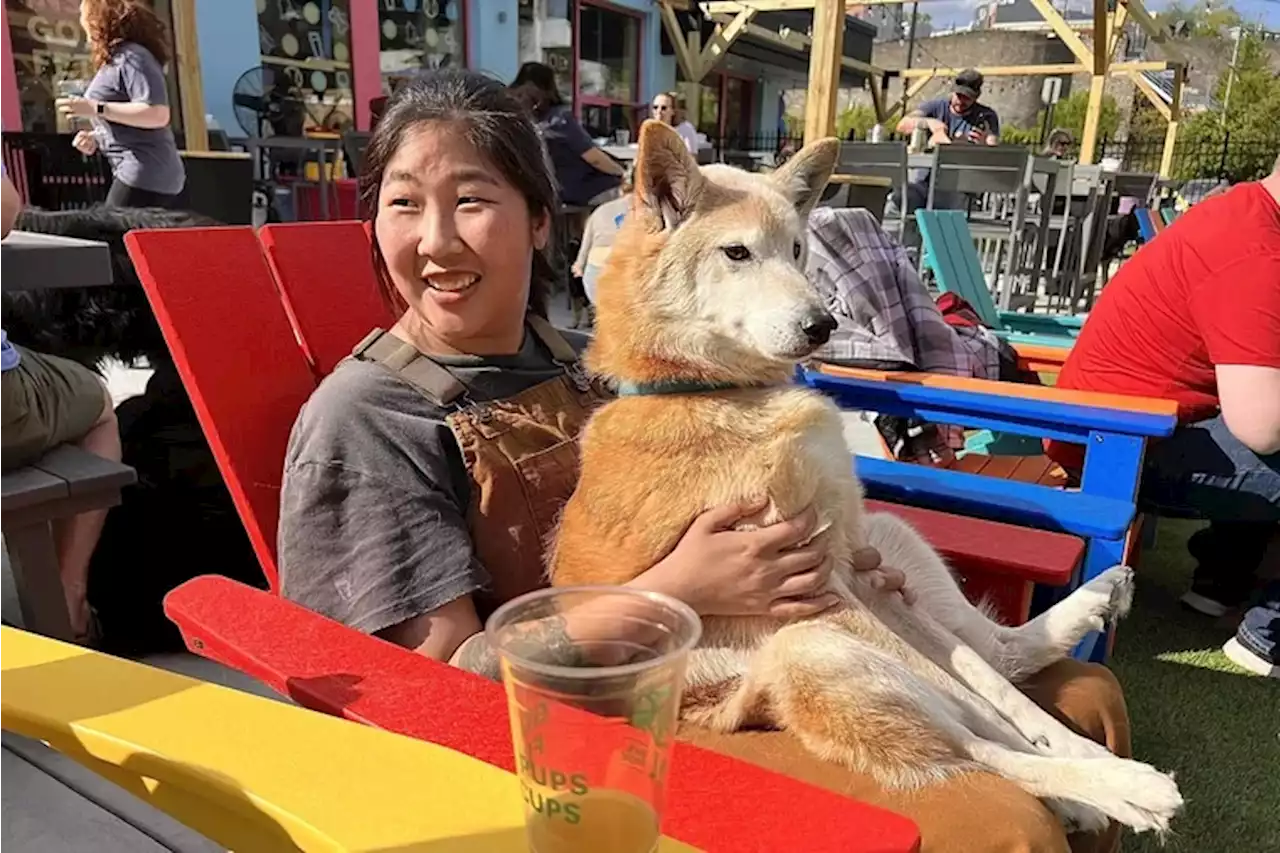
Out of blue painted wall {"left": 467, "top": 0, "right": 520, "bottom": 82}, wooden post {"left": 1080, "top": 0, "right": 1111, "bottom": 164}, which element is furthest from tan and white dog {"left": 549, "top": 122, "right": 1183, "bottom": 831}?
wooden post {"left": 1080, "top": 0, "right": 1111, "bottom": 164}

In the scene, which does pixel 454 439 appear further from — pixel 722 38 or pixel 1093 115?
pixel 722 38

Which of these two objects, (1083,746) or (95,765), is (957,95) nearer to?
(1083,746)

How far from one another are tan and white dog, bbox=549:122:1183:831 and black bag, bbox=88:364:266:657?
1.42m

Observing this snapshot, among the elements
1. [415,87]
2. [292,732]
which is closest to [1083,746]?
[292,732]

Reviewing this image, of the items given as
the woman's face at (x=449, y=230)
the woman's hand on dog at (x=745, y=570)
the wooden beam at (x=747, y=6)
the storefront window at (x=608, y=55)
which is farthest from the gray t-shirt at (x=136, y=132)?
the wooden beam at (x=747, y=6)

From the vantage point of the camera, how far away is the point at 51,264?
2299 millimetres

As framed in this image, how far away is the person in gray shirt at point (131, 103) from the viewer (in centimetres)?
428

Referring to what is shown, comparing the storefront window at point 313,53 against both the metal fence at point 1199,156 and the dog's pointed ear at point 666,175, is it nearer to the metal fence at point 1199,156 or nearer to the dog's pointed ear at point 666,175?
the dog's pointed ear at point 666,175

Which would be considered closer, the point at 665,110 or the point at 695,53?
the point at 665,110

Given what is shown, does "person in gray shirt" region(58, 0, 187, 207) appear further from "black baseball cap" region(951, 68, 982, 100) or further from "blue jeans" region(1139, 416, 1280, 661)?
"black baseball cap" region(951, 68, 982, 100)

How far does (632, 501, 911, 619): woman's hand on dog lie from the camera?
4.37 feet

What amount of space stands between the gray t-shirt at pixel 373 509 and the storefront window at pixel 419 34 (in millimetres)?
9319

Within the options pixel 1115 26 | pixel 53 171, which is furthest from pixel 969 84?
pixel 53 171

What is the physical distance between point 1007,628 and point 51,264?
7.48ft
